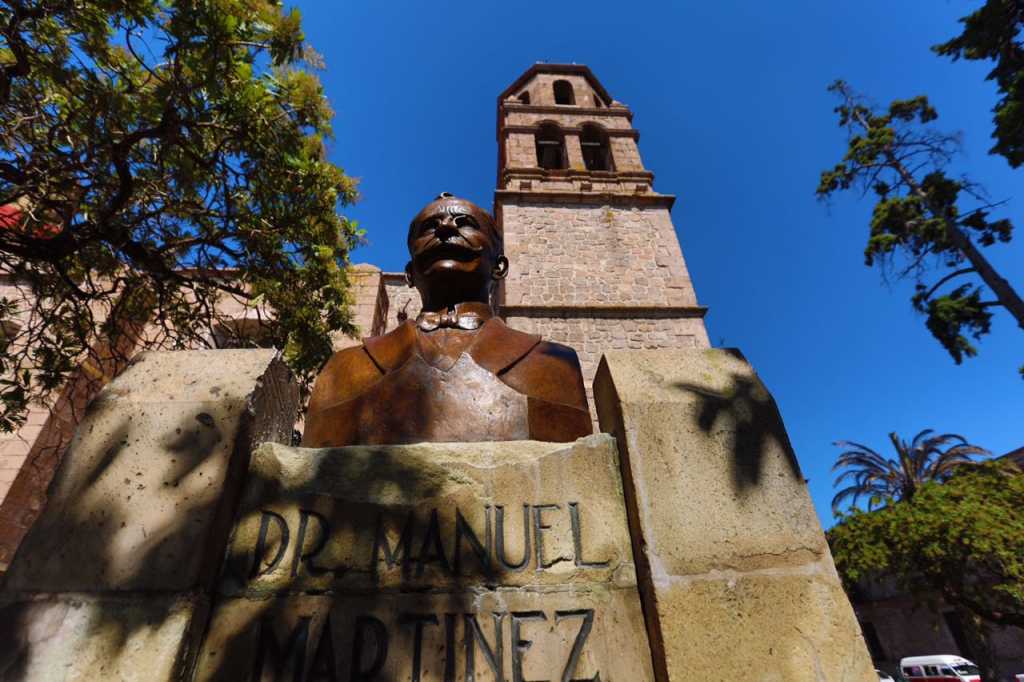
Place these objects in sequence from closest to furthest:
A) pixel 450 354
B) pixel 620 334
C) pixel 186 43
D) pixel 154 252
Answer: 1. pixel 450 354
2. pixel 186 43
3. pixel 154 252
4. pixel 620 334

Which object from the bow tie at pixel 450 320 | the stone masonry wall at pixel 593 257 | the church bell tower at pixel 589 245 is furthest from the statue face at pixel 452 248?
the stone masonry wall at pixel 593 257

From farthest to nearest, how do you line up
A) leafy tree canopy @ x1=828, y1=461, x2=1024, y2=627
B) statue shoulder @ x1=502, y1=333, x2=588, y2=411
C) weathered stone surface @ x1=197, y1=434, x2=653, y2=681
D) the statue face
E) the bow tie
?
leafy tree canopy @ x1=828, y1=461, x2=1024, y2=627 < the statue face < the bow tie < statue shoulder @ x1=502, y1=333, x2=588, y2=411 < weathered stone surface @ x1=197, y1=434, x2=653, y2=681

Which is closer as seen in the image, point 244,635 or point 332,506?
point 244,635

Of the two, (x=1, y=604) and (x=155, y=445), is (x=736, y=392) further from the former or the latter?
(x=1, y=604)

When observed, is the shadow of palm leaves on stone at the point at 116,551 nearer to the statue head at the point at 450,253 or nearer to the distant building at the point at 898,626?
the statue head at the point at 450,253

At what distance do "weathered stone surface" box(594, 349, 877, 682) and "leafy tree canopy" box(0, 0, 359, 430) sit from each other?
12.7ft

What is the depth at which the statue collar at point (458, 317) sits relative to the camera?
2.98m

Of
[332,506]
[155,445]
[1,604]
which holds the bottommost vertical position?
[1,604]

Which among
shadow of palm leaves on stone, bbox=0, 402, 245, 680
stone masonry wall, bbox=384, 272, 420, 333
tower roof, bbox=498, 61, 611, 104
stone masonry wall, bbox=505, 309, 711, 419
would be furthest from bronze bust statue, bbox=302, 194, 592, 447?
tower roof, bbox=498, 61, 611, 104

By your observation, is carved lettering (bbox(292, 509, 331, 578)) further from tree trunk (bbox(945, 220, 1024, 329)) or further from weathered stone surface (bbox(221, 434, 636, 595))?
tree trunk (bbox(945, 220, 1024, 329))

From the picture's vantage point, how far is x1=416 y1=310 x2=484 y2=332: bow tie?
297cm

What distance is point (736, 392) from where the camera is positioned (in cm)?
182

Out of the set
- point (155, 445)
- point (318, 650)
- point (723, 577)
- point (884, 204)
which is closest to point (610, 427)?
point (723, 577)

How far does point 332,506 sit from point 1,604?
87cm
